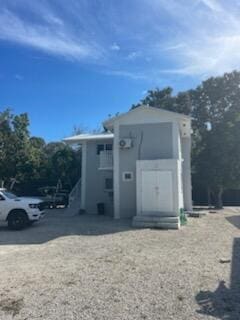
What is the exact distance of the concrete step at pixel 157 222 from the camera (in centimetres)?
1345

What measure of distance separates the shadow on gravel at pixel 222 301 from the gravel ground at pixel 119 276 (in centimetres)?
1

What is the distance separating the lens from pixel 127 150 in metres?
16.8

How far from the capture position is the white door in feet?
48.0

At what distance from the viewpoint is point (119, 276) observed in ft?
21.7

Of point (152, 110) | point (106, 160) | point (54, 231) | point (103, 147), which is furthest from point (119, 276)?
point (103, 147)

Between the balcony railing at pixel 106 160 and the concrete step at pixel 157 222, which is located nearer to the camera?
the concrete step at pixel 157 222

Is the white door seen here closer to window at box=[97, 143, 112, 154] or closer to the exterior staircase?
window at box=[97, 143, 112, 154]

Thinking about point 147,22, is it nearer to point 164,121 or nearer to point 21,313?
point 164,121

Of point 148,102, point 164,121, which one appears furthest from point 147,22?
point 148,102

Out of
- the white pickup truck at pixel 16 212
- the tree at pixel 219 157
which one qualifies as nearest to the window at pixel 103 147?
the white pickup truck at pixel 16 212

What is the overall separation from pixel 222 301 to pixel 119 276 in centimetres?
222

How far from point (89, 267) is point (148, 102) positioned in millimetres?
32137

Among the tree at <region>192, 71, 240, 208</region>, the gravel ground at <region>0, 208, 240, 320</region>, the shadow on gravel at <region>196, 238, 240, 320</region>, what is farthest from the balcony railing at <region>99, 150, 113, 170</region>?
the shadow on gravel at <region>196, 238, 240, 320</region>

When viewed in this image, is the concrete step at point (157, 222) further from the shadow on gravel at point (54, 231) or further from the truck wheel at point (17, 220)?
the truck wheel at point (17, 220)
